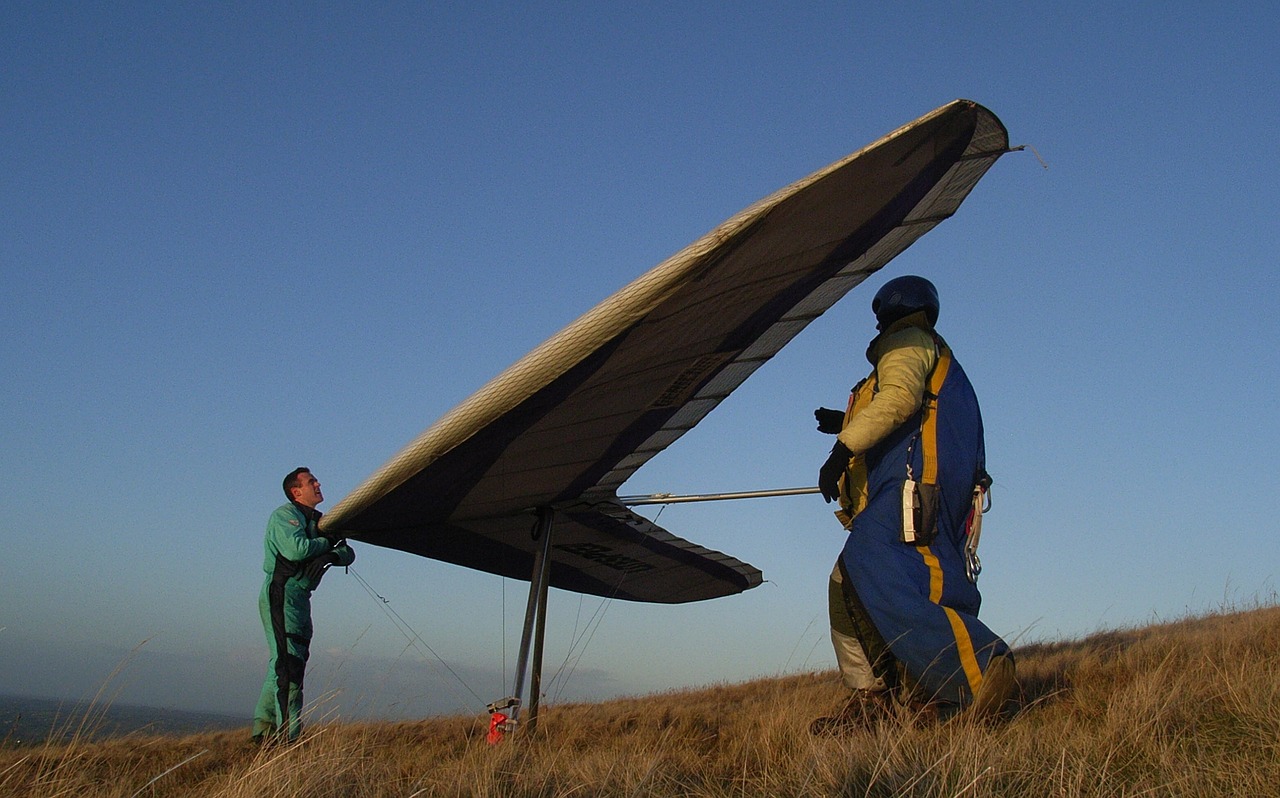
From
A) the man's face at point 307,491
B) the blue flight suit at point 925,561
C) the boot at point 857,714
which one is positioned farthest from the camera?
the man's face at point 307,491

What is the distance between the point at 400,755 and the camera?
444 cm

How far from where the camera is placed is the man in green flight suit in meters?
5.77

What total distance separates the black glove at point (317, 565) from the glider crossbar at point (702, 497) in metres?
1.97

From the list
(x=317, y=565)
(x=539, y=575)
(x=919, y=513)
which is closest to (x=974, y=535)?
(x=919, y=513)

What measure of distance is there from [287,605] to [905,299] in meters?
4.32

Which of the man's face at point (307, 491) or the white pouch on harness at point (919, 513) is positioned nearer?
the white pouch on harness at point (919, 513)

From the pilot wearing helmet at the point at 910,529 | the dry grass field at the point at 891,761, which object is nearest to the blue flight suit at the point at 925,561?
the pilot wearing helmet at the point at 910,529

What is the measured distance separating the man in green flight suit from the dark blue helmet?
11.8 feet

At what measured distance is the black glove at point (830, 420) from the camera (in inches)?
196

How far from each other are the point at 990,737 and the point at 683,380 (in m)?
2.54

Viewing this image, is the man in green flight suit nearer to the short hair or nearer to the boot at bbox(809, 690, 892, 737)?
the short hair

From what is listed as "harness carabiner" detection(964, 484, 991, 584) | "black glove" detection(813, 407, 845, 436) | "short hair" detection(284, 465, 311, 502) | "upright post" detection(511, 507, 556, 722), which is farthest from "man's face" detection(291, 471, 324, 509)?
"harness carabiner" detection(964, 484, 991, 584)

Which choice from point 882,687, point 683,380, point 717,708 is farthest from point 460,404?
point 717,708

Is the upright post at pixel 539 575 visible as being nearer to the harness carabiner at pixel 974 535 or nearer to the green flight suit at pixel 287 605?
the green flight suit at pixel 287 605
